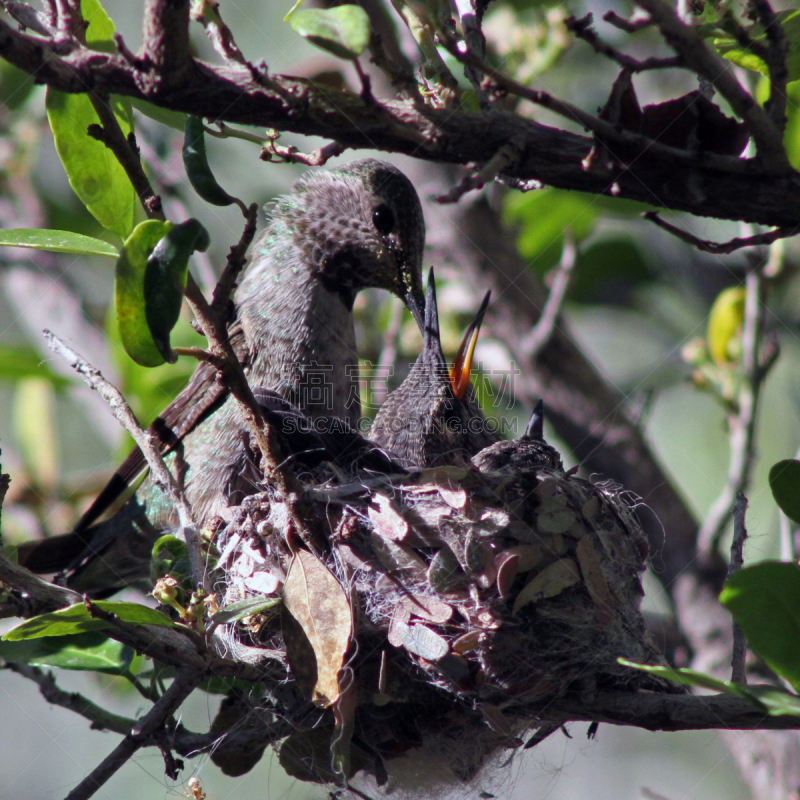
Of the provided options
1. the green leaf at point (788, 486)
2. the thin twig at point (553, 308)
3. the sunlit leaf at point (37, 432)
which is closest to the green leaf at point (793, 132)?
the green leaf at point (788, 486)

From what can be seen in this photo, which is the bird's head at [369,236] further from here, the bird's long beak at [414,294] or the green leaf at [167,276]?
the green leaf at [167,276]

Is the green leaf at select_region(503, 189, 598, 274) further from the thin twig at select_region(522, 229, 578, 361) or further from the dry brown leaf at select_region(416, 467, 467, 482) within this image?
the dry brown leaf at select_region(416, 467, 467, 482)

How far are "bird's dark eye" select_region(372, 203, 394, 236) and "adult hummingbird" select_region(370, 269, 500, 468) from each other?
221mm

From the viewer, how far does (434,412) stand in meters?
2.78

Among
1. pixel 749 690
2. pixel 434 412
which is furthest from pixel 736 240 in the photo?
pixel 434 412

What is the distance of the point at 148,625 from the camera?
1.65 metres

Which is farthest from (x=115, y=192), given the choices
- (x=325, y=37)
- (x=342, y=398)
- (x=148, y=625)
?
(x=342, y=398)

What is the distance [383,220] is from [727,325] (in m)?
1.35

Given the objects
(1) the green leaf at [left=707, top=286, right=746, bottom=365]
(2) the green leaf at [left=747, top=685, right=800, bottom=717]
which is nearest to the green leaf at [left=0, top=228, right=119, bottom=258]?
(2) the green leaf at [left=747, top=685, right=800, bottom=717]

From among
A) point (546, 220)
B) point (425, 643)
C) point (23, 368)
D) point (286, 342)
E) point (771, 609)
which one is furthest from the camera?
point (546, 220)

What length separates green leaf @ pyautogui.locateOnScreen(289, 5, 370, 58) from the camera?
46.0 inches

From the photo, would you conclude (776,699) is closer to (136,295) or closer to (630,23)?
(630,23)

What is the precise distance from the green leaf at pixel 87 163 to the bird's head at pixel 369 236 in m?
1.27

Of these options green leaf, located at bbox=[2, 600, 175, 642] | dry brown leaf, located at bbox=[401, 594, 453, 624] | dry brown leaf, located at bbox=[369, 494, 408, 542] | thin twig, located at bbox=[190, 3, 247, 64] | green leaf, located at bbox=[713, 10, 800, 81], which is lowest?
dry brown leaf, located at bbox=[401, 594, 453, 624]
